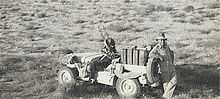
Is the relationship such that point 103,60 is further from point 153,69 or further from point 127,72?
point 153,69

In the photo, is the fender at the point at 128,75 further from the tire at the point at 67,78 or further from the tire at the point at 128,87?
the tire at the point at 67,78

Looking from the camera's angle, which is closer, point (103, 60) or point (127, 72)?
point (127, 72)

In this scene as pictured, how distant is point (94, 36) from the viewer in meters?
27.6

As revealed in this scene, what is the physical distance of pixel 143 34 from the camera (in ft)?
89.6

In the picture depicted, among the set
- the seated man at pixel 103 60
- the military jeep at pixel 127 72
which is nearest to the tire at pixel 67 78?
the military jeep at pixel 127 72

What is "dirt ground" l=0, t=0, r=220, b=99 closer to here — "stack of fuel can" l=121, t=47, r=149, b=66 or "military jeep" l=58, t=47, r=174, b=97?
"military jeep" l=58, t=47, r=174, b=97

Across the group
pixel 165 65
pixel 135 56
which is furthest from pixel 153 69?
pixel 135 56

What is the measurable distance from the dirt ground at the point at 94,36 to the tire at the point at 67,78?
13.3 inches

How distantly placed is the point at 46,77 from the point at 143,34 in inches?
411

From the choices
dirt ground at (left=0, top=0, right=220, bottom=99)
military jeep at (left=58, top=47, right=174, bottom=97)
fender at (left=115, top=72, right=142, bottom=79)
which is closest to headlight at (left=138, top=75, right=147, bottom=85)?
military jeep at (left=58, top=47, right=174, bottom=97)

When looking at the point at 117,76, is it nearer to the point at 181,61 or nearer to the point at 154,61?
the point at 154,61

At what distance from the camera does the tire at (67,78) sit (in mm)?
16009

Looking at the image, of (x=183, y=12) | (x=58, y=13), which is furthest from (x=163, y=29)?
(x=58, y=13)

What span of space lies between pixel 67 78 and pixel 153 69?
403 cm
